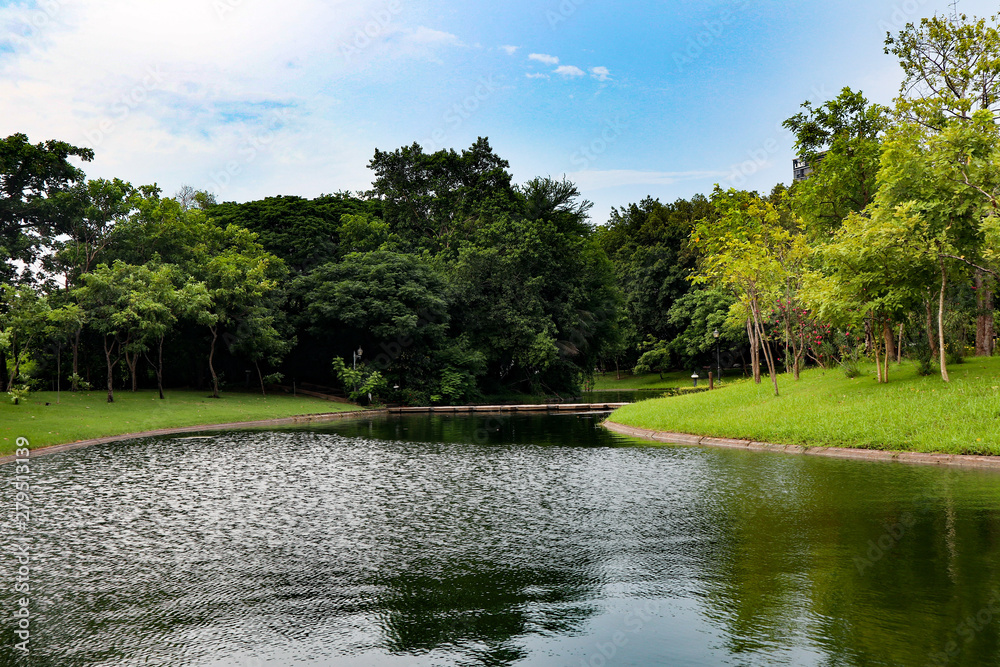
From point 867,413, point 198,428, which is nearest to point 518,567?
point 867,413

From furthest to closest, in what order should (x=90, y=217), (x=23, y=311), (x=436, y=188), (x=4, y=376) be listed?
(x=436, y=188)
(x=90, y=217)
(x=4, y=376)
(x=23, y=311)

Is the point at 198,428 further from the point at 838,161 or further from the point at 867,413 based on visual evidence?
the point at 838,161

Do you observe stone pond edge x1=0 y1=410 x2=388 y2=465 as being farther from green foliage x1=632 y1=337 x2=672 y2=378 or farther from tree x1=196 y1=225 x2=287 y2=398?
green foliage x1=632 y1=337 x2=672 y2=378

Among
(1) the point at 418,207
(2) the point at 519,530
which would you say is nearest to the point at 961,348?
(2) the point at 519,530

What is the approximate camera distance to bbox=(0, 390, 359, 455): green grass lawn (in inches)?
797

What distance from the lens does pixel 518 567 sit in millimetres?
Result: 6934

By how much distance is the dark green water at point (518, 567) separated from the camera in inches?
192

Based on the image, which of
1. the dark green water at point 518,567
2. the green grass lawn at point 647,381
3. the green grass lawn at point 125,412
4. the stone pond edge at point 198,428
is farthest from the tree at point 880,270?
the green grass lawn at point 647,381

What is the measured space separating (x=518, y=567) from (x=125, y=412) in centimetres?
2598

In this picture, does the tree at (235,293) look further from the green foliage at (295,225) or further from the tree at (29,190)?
the tree at (29,190)

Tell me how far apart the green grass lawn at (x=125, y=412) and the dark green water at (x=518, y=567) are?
7.89 metres

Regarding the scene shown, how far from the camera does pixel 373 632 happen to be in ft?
17.1

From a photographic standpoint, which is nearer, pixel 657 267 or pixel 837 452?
pixel 837 452

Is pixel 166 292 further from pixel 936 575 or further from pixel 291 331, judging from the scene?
pixel 936 575
